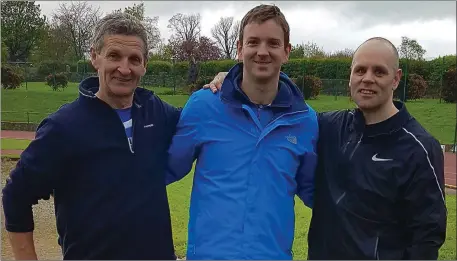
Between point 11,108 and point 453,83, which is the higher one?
point 453,83

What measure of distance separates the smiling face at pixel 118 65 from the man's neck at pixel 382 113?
126 cm

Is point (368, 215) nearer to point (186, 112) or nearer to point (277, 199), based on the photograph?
point (277, 199)

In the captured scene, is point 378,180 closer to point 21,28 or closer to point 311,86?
point 311,86

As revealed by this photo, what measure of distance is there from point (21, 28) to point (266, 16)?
2686 cm

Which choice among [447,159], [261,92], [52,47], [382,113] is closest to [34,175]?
[261,92]

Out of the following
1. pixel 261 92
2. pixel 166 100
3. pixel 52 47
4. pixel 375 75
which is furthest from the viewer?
pixel 52 47

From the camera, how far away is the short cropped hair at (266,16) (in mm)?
2738

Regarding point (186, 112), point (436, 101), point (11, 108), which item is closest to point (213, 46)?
point (11, 108)

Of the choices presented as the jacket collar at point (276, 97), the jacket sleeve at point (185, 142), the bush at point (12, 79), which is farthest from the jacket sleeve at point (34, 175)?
the bush at point (12, 79)

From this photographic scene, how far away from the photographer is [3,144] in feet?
56.5

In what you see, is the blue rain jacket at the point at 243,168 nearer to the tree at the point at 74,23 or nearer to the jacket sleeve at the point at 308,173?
the jacket sleeve at the point at 308,173

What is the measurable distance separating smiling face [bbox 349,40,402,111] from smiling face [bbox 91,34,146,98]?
1.17m

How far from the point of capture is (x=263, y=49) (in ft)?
8.84

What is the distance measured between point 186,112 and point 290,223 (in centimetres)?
84
